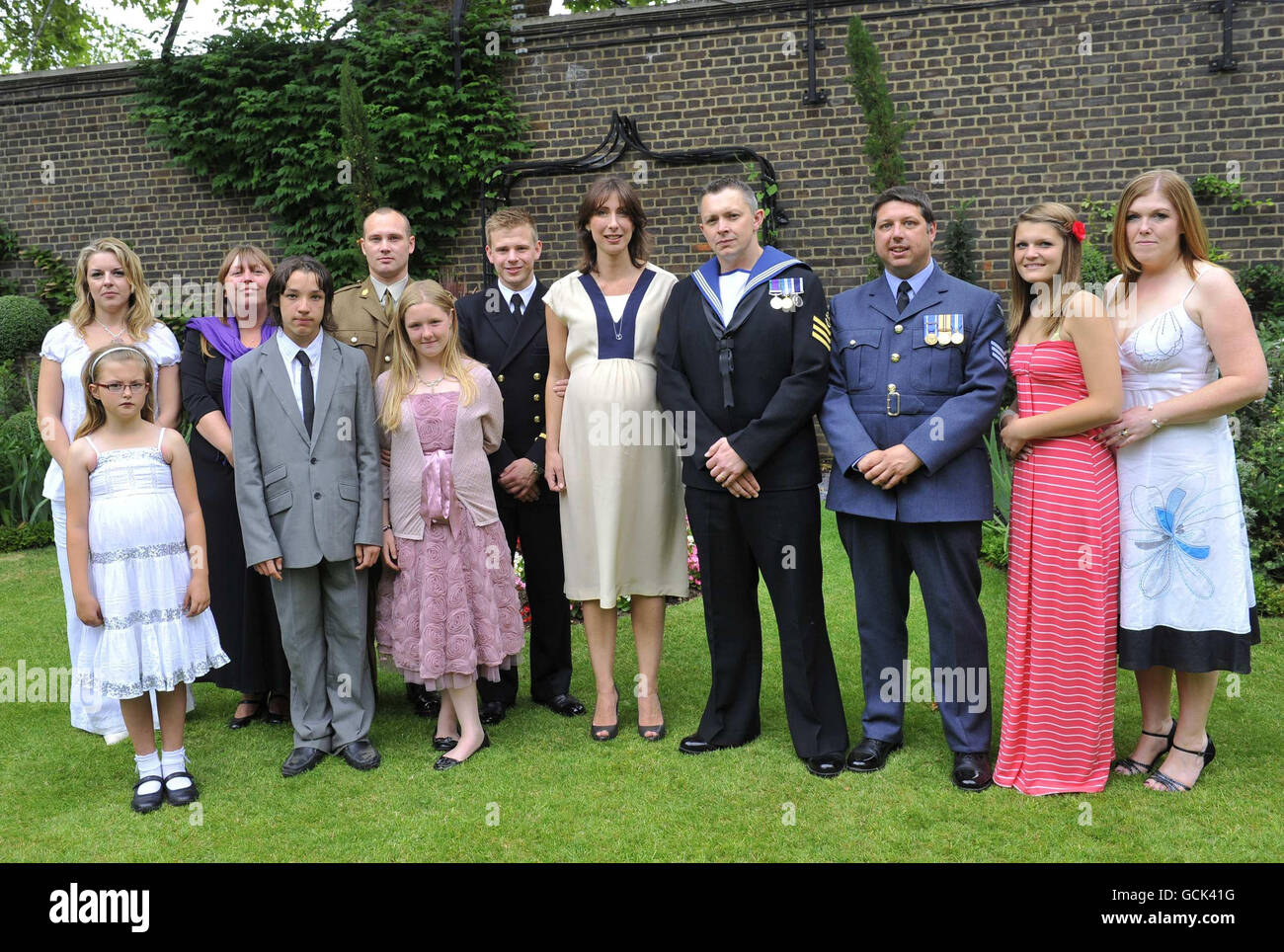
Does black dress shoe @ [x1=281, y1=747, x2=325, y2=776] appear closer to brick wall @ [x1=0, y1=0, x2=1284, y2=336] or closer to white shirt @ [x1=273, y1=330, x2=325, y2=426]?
white shirt @ [x1=273, y1=330, x2=325, y2=426]

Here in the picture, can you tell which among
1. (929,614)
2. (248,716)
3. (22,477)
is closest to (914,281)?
(929,614)

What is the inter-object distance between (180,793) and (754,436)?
8.45 ft

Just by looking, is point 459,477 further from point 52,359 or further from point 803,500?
point 52,359

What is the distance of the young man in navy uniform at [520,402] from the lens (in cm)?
465

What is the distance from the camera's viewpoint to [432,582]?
4.20 metres

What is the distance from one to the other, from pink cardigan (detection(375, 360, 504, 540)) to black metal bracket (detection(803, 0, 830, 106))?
748cm

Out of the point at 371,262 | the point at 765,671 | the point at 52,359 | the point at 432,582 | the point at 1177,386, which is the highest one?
the point at 371,262

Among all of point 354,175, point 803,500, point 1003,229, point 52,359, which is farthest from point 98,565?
point 1003,229

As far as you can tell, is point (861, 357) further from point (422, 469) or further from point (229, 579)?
point (229, 579)

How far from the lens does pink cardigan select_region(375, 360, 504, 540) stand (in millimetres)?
4234

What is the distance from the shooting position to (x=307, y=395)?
13.5 feet

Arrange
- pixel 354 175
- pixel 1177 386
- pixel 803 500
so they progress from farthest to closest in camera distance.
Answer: pixel 354 175 → pixel 803 500 → pixel 1177 386

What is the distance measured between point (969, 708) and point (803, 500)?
999 mm

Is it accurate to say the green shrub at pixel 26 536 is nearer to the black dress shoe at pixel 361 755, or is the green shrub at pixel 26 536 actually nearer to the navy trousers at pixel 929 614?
the black dress shoe at pixel 361 755
